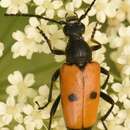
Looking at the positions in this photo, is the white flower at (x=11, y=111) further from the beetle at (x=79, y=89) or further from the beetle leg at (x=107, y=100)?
the beetle leg at (x=107, y=100)

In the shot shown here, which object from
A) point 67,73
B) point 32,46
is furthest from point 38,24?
point 67,73

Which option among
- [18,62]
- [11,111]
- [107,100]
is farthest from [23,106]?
[107,100]

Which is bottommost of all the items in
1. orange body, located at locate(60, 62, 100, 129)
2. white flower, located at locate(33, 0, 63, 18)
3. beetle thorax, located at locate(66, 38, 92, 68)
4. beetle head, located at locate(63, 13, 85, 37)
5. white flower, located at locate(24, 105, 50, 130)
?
white flower, located at locate(24, 105, 50, 130)

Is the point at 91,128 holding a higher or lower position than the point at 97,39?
lower

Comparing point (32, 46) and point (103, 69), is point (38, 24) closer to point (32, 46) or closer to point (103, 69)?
point (32, 46)

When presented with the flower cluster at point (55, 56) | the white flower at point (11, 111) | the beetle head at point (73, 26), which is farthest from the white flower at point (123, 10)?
the white flower at point (11, 111)

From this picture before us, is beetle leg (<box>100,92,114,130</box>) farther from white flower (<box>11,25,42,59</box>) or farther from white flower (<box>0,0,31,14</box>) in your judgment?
white flower (<box>0,0,31,14</box>)

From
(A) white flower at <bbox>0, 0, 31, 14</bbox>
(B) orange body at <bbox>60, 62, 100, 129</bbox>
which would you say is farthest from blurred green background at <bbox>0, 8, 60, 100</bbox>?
(B) orange body at <bbox>60, 62, 100, 129</bbox>
